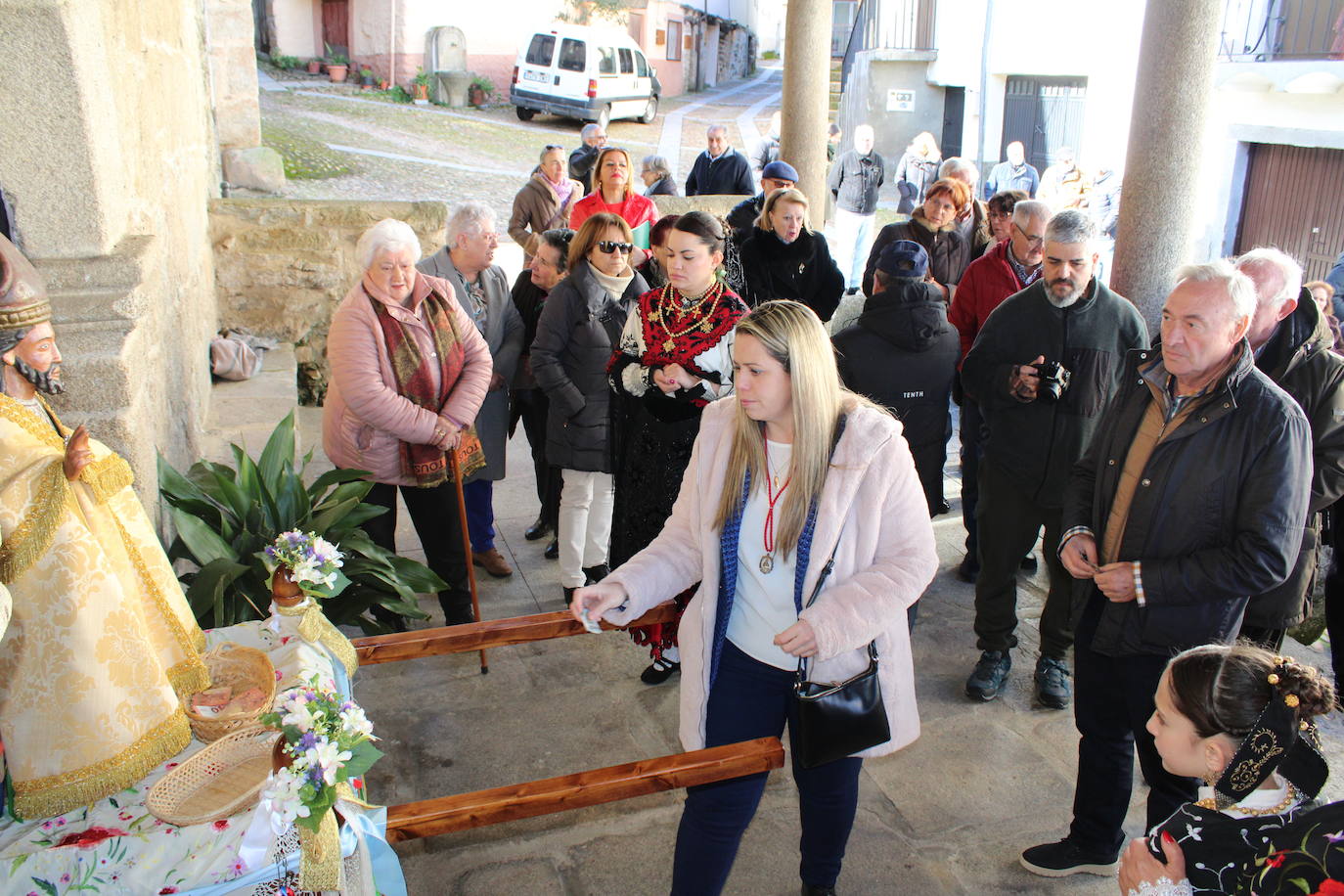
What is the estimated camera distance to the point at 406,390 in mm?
3986

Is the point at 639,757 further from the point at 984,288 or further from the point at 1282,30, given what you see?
the point at 1282,30

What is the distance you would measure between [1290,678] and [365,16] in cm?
2406

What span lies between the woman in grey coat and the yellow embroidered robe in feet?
7.11

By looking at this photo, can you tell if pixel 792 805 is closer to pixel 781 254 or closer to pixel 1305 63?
pixel 781 254

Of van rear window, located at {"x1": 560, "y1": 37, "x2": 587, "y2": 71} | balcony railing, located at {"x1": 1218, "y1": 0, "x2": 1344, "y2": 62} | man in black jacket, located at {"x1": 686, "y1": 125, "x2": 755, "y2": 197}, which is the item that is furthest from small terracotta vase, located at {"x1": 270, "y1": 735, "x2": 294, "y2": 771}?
van rear window, located at {"x1": 560, "y1": 37, "x2": 587, "y2": 71}

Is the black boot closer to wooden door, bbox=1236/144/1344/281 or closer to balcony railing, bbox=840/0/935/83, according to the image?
wooden door, bbox=1236/144/1344/281

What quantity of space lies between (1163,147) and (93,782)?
16.8ft

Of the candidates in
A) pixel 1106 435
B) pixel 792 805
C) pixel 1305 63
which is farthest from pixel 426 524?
pixel 1305 63

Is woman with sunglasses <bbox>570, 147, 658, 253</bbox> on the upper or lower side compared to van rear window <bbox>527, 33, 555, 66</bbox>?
lower

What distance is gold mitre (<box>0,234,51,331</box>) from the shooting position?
2.20 metres

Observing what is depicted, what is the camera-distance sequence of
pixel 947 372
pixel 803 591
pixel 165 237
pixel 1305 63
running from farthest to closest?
1. pixel 1305 63
2. pixel 165 237
3. pixel 947 372
4. pixel 803 591

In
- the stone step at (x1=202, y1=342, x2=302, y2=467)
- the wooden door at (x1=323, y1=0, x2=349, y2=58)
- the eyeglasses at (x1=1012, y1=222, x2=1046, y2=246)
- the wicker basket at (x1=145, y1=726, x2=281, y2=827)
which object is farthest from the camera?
the wooden door at (x1=323, y1=0, x2=349, y2=58)

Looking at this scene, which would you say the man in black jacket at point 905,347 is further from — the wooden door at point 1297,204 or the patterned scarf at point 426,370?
the wooden door at point 1297,204

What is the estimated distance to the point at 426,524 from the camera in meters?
4.19
